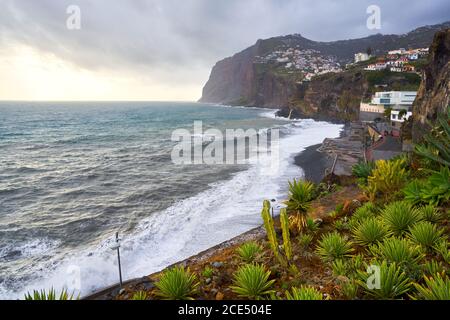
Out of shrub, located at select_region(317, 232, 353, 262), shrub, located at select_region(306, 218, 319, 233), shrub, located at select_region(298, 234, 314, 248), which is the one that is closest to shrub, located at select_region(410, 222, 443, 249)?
shrub, located at select_region(317, 232, 353, 262)

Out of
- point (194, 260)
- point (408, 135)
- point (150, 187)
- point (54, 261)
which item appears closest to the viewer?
point (194, 260)

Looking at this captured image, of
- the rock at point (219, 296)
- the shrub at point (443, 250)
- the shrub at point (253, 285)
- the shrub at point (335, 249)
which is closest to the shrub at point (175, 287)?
the rock at point (219, 296)

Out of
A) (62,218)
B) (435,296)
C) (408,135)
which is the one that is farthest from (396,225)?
(408,135)

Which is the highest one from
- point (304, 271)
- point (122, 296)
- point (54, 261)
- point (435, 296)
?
point (435, 296)

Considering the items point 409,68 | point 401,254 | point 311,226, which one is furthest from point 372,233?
point 409,68

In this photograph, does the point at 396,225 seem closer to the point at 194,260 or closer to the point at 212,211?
the point at 194,260

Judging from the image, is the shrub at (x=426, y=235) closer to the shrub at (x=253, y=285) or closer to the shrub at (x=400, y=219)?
the shrub at (x=400, y=219)

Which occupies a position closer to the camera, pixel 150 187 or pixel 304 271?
pixel 304 271
